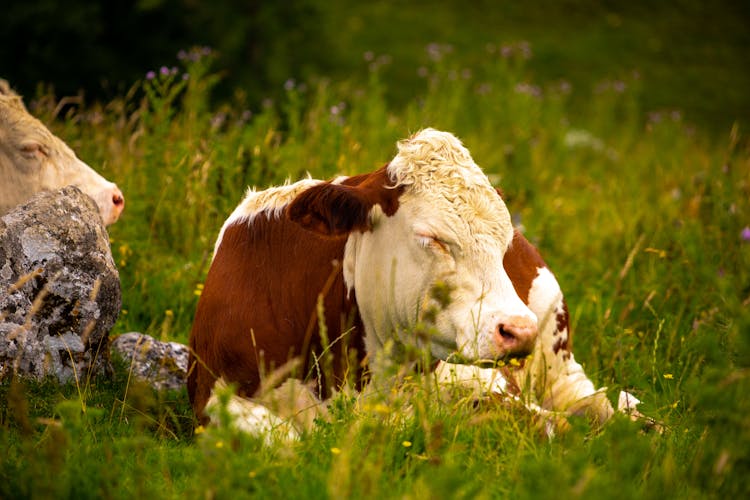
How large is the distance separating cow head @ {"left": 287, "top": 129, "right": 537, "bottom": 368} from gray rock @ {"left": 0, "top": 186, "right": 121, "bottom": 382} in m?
1.22

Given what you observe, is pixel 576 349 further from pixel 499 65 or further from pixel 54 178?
pixel 499 65

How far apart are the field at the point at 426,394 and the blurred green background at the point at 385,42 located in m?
1.16

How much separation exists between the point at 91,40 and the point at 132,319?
9220 millimetres

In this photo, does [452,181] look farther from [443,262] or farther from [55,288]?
[55,288]

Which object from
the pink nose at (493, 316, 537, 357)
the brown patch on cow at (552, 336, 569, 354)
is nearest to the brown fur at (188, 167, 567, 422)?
the pink nose at (493, 316, 537, 357)

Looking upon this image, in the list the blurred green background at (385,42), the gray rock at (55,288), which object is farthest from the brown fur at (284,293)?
the blurred green background at (385,42)

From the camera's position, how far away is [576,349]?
5.37m

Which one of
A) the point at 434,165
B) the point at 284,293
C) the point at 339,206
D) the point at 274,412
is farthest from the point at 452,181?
the point at 274,412

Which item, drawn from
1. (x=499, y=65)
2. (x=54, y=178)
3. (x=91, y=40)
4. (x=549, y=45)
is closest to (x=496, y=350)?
(x=54, y=178)

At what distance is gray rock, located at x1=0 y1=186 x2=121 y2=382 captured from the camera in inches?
155

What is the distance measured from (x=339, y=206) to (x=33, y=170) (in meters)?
Result: 2.57

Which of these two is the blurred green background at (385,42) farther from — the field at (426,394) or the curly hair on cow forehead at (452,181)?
the curly hair on cow forehead at (452,181)

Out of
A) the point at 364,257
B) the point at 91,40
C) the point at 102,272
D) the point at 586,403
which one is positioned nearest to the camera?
the point at 364,257

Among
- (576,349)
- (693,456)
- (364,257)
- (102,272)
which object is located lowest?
(576,349)
